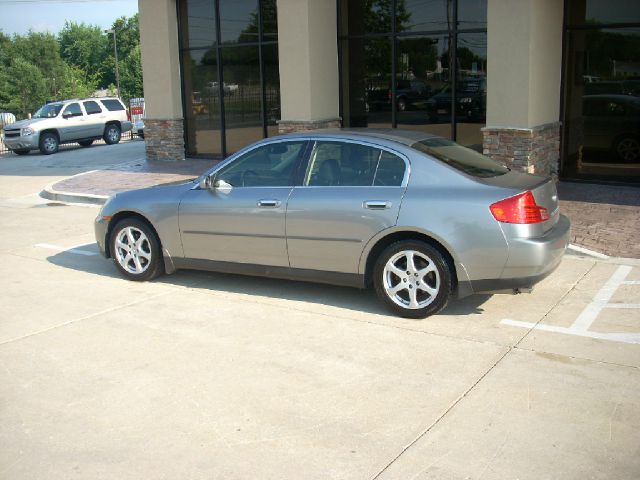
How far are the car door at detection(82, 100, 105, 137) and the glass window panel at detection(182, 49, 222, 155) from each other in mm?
9082

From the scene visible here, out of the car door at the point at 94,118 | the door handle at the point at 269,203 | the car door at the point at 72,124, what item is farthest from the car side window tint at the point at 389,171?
the car door at the point at 94,118

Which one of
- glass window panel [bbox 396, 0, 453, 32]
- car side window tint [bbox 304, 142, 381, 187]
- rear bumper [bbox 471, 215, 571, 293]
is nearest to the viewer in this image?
rear bumper [bbox 471, 215, 571, 293]

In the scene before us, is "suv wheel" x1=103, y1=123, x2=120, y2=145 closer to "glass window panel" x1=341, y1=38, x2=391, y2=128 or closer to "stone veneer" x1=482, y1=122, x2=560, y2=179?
"glass window panel" x1=341, y1=38, x2=391, y2=128

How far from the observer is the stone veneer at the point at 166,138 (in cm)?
1845

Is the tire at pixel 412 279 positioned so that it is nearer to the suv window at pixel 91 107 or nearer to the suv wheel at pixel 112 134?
the suv window at pixel 91 107

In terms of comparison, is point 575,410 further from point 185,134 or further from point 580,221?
point 185,134

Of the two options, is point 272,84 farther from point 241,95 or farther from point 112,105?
point 112,105

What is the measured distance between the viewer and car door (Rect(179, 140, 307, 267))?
714 centimetres

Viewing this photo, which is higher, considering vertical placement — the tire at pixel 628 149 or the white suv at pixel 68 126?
the white suv at pixel 68 126

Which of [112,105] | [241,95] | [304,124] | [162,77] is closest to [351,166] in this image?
[304,124]

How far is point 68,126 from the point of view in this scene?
25.6 m

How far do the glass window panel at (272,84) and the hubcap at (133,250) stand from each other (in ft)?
30.8

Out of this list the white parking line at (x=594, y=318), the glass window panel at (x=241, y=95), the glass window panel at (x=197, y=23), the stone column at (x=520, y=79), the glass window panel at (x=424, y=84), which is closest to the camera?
the white parking line at (x=594, y=318)

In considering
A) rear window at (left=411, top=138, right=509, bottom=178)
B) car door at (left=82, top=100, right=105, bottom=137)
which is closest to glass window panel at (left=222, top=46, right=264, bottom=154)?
car door at (left=82, top=100, right=105, bottom=137)
